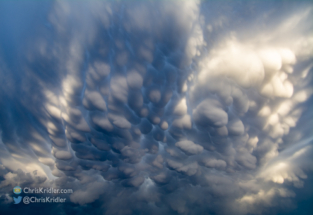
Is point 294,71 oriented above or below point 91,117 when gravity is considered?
below

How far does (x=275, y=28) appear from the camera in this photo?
19.8 ft

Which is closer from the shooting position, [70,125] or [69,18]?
[69,18]

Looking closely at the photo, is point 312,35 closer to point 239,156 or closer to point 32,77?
point 239,156

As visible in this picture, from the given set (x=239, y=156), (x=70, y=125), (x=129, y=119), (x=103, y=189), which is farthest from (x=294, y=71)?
(x=103, y=189)

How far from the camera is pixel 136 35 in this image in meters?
6.25

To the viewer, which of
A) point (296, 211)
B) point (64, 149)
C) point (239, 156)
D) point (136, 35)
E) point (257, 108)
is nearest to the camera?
point (136, 35)

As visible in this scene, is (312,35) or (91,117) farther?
(91,117)

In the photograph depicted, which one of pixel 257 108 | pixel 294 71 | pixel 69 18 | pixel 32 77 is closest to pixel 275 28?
pixel 294 71

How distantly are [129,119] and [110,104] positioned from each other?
1657mm

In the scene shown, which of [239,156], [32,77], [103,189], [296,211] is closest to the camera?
[32,77]

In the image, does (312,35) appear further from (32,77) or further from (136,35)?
(32,77)

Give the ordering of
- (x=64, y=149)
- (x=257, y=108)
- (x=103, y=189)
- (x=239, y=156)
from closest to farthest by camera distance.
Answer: (x=257, y=108)
(x=64, y=149)
(x=239, y=156)
(x=103, y=189)

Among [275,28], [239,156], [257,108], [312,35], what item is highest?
[275,28]

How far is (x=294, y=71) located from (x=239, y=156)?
280 inches
